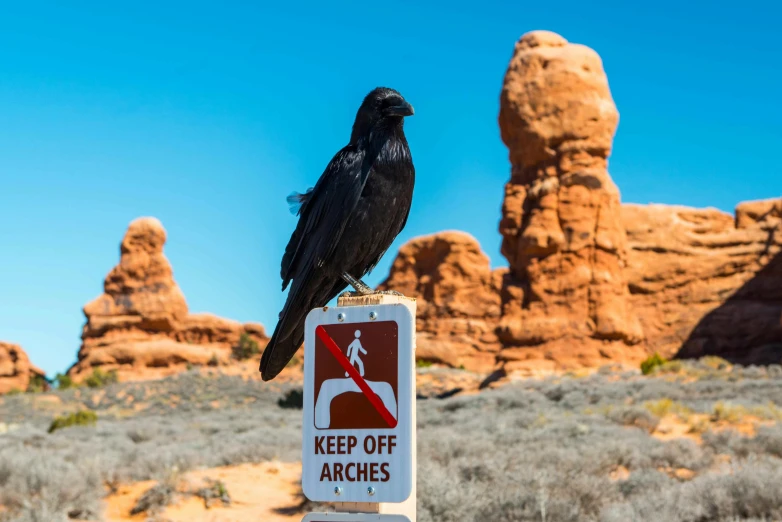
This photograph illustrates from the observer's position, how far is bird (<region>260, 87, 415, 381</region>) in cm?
293

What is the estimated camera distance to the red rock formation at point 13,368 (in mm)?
47844

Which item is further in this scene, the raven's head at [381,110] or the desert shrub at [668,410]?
the desert shrub at [668,410]

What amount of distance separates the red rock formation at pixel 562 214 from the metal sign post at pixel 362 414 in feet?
80.4

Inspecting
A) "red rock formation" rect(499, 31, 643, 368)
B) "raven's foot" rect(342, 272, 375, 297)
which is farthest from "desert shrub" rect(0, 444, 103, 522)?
"red rock formation" rect(499, 31, 643, 368)

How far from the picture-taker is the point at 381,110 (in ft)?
10.2

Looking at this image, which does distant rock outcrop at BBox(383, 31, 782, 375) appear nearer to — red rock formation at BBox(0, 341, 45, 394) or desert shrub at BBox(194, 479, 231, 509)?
desert shrub at BBox(194, 479, 231, 509)

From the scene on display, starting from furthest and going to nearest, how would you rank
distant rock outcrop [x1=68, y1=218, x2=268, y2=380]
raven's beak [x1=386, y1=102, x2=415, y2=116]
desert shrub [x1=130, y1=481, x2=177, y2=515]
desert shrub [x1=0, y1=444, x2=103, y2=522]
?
distant rock outcrop [x1=68, y1=218, x2=268, y2=380] < desert shrub [x1=130, y1=481, x2=177, y2=515] < desert shrub [x1=0, y1=444, x2=103, y2=522] < raven's beak [x1=386, y1=102, x2=415, y2=116]

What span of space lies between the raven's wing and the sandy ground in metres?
4.23

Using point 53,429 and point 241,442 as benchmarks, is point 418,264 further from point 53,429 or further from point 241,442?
point 241,442

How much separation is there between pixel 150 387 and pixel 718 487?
103 feet

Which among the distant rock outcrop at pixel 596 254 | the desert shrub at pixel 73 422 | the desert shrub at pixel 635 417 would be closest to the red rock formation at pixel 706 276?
the distant rock outcrop at pixel 596 254

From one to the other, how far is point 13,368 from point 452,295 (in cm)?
2953

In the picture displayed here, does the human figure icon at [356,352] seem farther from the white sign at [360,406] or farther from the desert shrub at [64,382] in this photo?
the desert shrub at [64,382]

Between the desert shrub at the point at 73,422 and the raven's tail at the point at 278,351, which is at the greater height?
the desert shrub at the point at 73,422
